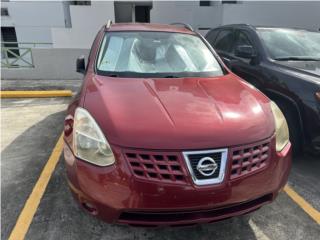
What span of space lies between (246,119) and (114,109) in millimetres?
997

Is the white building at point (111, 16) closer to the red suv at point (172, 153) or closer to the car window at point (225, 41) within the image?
the car window at point (225, 41)

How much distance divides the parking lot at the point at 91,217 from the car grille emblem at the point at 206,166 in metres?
0.80

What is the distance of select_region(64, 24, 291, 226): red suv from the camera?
1.88 m

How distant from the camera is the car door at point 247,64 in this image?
4.12 metres

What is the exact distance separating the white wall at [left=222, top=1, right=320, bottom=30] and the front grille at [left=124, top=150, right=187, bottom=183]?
11.3m

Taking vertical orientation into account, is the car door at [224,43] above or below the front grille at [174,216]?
above

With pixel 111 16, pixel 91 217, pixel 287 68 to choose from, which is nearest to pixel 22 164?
pixel 91 217

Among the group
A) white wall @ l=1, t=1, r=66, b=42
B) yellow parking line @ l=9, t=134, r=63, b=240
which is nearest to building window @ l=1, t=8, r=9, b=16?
white wall @ l=1, t=1, r=66, b=42

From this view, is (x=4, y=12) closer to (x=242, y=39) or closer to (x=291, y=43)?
(x=242, y=39)

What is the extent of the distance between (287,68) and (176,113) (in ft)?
7.29

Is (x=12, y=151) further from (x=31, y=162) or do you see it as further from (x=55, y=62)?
(x=55, y=62)

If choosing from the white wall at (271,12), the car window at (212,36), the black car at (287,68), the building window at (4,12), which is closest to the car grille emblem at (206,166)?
the black car at (287,68)

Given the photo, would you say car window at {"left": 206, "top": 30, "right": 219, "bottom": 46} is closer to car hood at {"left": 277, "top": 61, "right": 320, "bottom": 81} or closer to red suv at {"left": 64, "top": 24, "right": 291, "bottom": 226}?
car hood at {"left": 277, "top": 61, "right": 320, "bottom": 81}

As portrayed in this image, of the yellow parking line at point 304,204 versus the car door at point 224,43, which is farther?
the car door at point 224,43
